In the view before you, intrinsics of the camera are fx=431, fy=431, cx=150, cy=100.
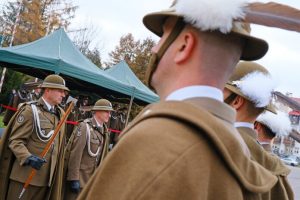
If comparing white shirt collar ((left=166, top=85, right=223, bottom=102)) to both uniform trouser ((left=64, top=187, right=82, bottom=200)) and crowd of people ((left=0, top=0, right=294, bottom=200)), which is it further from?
uniform trouser ((left=64, top=187, right=82, bottom=200))

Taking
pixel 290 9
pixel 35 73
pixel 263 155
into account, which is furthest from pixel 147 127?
pixel 35 73

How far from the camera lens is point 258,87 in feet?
8.82

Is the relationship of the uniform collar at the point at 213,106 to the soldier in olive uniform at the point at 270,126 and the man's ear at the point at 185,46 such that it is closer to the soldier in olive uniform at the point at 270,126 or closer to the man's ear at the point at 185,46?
the man's ear at the point at 185,46

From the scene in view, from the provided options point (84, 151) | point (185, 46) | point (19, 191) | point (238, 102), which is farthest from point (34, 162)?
point (185, 46)

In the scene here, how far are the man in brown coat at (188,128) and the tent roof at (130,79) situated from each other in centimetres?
965

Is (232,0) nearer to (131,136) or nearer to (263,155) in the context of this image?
(131,136)

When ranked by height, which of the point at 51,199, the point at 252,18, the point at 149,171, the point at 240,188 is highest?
the point at 252,18

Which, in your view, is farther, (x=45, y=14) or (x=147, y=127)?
(x=45, y=14)

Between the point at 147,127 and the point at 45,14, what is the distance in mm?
37413

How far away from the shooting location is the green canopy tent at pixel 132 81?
441 inches

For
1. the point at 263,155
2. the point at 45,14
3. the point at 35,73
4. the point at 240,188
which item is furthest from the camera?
the point at 45,14

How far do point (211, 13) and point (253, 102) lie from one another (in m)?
1.55

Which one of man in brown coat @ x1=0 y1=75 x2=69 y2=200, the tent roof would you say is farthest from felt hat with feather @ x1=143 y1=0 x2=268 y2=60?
the tent roof

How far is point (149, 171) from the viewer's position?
1102mm
